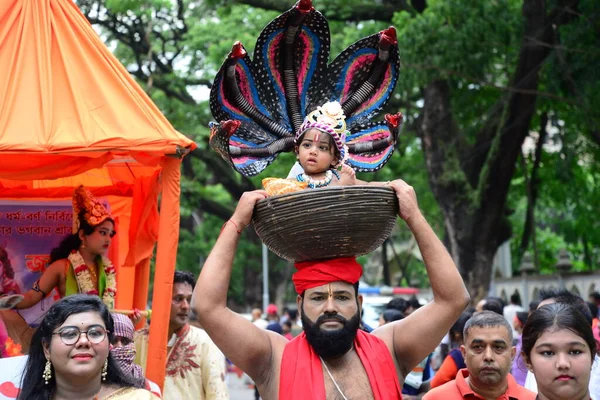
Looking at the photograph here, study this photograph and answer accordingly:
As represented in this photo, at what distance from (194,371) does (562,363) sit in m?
3.74

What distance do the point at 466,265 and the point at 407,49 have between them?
4348mm

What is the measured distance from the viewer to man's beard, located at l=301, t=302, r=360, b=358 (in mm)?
3996

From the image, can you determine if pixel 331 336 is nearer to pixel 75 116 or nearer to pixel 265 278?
pixel 75 116

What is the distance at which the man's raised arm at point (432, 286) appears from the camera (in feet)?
13.2

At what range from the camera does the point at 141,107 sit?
7141mm

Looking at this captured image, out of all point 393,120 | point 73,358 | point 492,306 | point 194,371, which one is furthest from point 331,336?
point 492,306

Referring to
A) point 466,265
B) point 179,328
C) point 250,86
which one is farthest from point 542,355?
point 466,265

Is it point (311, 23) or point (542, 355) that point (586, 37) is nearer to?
point (311, 23)

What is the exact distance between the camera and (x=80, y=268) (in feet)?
23.4

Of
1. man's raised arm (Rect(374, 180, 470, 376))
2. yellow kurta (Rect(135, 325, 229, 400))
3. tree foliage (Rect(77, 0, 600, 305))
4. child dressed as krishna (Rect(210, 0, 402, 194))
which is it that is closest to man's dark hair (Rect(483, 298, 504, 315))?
yellow kurta (Rect(135, 325, 229, 400))

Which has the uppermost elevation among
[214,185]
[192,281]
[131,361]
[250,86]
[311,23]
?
[214,185]

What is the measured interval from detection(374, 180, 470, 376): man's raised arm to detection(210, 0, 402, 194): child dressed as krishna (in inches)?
23.2

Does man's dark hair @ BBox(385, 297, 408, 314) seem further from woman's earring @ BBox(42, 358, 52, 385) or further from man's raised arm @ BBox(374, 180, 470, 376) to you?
woman's earring @ BBox(42, 358, 52, 385)

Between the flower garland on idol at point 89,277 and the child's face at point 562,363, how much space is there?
4.00 metres
